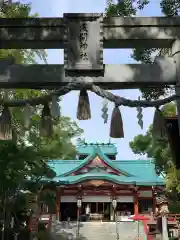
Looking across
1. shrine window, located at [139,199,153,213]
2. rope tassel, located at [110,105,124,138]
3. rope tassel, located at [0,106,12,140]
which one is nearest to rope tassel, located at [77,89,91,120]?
rope tassel, located at [110,105,124,138]

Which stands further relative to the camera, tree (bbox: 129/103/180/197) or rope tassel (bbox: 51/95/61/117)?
tree (bbox: 129/103/180/197)

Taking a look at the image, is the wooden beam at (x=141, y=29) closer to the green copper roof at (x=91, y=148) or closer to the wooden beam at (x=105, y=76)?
the wooden beam at (x=105, y=76)

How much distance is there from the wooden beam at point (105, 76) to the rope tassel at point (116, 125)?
383 mm

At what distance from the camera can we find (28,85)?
188 inches

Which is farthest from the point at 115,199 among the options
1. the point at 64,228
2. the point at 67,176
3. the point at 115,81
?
the point at 115,81

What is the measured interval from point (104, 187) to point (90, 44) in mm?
20715

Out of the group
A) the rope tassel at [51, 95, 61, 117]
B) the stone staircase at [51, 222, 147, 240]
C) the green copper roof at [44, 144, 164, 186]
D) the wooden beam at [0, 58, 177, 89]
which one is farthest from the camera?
the green copper roof at [44, 144, 164, 186]

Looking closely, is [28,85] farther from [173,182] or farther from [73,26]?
[173,182]

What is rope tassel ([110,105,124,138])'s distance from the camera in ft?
15.4

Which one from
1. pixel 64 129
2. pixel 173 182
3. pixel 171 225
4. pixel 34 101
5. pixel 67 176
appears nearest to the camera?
pixel 34 101

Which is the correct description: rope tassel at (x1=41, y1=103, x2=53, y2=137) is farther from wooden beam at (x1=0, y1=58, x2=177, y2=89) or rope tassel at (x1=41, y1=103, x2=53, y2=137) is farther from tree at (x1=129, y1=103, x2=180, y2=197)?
tree at (x1=129, y1=103, x2=180, y2=197)

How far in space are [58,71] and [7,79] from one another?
2.22 ft

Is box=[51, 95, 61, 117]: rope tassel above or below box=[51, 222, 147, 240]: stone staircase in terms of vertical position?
above

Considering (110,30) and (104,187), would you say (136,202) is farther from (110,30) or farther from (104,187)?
(110,30)
